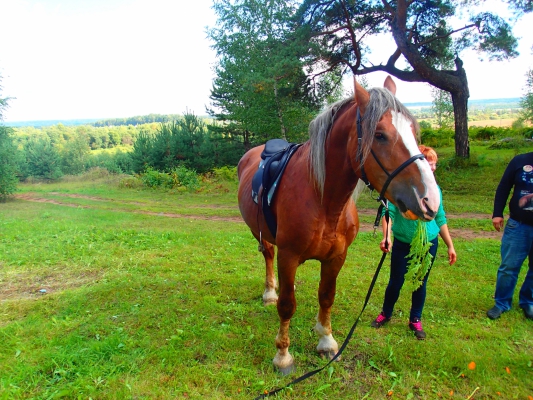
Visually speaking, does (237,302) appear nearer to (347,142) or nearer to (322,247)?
(322,247)

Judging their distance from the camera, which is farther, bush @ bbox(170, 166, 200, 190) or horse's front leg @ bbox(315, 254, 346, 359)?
bush @ bbox(170, 166, 200, 190)

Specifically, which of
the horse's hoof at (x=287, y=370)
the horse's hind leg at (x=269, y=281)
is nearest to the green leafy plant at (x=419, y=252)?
the horse's hoof at (x=287, y=370)

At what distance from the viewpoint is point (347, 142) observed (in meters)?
2.19

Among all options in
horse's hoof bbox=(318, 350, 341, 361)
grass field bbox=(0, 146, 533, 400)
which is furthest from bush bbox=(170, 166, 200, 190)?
horse's hoof bbox=(318, 350, 341, 361)

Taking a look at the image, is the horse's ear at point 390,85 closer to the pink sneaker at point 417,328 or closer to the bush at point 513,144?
the pink sneaker at point 417,328

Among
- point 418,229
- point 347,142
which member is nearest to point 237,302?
point 418,229

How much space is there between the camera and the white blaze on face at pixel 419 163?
169cm

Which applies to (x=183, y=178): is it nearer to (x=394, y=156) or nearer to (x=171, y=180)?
(x=171, y=180)

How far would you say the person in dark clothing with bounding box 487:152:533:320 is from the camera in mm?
3473

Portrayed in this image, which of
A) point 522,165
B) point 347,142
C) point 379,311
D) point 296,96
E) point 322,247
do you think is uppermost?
point 296,96

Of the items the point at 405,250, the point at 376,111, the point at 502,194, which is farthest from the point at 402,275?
the point at 376,111

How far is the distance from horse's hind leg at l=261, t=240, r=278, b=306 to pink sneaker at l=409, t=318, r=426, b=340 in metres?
1.63

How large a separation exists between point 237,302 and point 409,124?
10.3 feet

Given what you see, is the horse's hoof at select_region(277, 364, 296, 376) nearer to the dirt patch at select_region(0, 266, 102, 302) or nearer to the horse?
the horse
